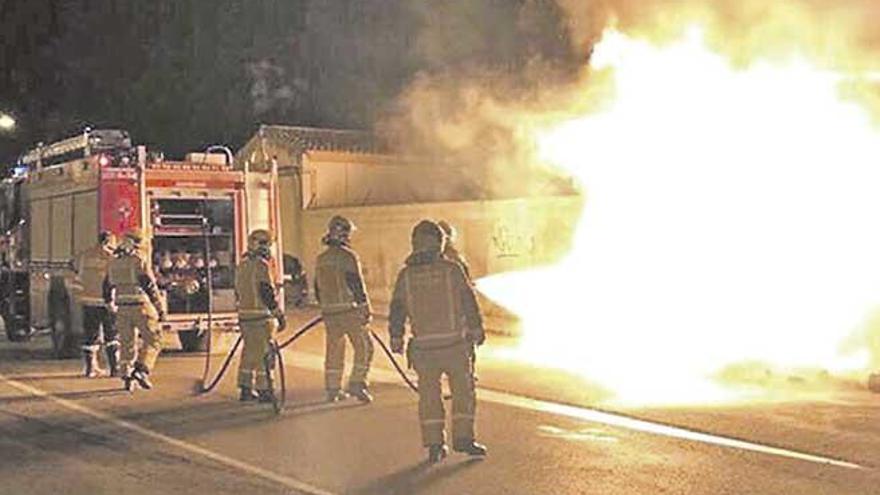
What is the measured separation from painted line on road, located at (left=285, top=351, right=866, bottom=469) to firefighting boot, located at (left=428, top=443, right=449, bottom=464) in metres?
1.95

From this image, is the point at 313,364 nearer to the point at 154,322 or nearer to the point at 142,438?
the point at 154,322

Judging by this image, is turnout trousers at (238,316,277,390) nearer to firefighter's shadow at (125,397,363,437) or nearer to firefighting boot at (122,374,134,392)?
firefighter's shadow at (125,397,363,437)

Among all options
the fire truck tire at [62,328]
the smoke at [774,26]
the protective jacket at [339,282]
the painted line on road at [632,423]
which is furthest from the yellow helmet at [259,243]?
the smoke at [774,26]

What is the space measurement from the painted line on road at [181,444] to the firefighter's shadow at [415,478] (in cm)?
33

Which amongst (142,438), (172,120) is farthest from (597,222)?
(172,120)

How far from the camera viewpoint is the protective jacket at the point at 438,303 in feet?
28.2

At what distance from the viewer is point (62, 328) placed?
16.5 metres

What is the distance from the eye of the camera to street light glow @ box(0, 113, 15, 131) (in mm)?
30297

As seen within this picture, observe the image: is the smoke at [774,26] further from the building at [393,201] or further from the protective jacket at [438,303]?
the protective jacket at [438,303]

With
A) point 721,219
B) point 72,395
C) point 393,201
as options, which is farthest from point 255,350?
point 393,201

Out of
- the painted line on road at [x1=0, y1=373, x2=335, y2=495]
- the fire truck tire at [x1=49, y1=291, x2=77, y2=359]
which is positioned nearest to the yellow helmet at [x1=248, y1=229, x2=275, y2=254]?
the painted line on road at [x1=0, y1=373, x2=335, y2=495]

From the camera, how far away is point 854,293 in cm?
1439

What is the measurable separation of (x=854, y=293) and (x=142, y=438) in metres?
8.53

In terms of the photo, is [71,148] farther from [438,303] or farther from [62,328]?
[438,303]
